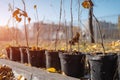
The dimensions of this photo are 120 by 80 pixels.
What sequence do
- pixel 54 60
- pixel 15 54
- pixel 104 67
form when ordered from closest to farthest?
pixel 104 67, pixel 54 60, pixel 15 54

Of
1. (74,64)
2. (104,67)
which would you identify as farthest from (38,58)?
(104,67)

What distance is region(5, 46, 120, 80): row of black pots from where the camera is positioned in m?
2.97

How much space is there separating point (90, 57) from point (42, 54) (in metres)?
1.55

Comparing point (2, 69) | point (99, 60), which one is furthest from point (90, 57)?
point (2, 69)

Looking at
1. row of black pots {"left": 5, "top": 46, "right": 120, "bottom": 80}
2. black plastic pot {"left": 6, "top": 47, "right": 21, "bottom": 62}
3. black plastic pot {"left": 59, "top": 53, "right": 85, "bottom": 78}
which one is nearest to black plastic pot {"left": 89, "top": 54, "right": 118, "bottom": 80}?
row of black pots {"left": 5, "top": 46, "right": 120, "bottom": 80}

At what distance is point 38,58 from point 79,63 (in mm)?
1143

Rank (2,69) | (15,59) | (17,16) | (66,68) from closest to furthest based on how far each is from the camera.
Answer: (2,69)
(66,68)
(17,16)
(15,59)

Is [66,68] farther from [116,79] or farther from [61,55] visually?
[116,79]

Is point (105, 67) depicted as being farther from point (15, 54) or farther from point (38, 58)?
point (15, 54)

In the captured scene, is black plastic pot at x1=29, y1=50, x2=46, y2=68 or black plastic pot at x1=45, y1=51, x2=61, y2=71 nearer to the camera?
black plastic pot at x1=45, y1=51, x2=61, y2=71

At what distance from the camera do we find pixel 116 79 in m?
3.02

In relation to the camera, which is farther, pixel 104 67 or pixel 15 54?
pixel 15 54

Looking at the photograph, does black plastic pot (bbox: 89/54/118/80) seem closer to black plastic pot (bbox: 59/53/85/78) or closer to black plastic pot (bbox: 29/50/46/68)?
black plastic pot (bbox: 59/53/85/78)

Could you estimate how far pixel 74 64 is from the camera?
11.6 ft
